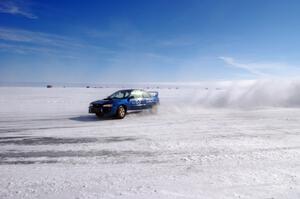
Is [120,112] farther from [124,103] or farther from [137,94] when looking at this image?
[137,94]

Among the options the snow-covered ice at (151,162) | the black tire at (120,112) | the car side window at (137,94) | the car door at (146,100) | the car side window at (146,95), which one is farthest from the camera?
the car side window at (146,95)

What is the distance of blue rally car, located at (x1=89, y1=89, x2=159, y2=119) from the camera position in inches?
506

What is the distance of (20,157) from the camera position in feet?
19.6

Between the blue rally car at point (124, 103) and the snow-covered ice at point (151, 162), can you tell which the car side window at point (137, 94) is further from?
the snow-covered ice at point (151, 162)

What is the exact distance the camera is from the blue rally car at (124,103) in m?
12.8

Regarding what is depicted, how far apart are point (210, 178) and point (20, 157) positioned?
473 centimetres

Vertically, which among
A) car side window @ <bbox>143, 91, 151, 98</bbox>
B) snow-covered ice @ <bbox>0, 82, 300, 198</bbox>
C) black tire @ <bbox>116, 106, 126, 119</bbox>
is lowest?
snow-covered ice @ <bbox>0, 82, 300, 198</bbox>

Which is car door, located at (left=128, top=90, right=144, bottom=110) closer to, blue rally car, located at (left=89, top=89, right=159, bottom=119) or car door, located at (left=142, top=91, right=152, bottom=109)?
blue rally car, located at (left=89, top=89, right=159, bottom=119)

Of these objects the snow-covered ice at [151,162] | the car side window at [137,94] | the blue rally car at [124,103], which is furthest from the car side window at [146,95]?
the snow-covered ice at [151,162]

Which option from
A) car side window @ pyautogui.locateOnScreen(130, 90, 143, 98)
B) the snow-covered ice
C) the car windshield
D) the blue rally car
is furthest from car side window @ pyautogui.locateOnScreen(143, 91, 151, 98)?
the snow-covered ice

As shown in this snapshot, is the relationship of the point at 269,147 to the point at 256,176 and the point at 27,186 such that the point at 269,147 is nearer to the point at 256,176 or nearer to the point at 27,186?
the point at 256,176

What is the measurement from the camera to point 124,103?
44.4ft

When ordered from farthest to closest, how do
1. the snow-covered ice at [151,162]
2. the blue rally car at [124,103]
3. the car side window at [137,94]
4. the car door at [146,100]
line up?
1. the car door at [146,100]
2. the car side window at [137,94]
3. the blue rally car at [124,103]
4. the snow-covered ice at [151,162]

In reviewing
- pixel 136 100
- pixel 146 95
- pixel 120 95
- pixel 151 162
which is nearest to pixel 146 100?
pixel 146 95
